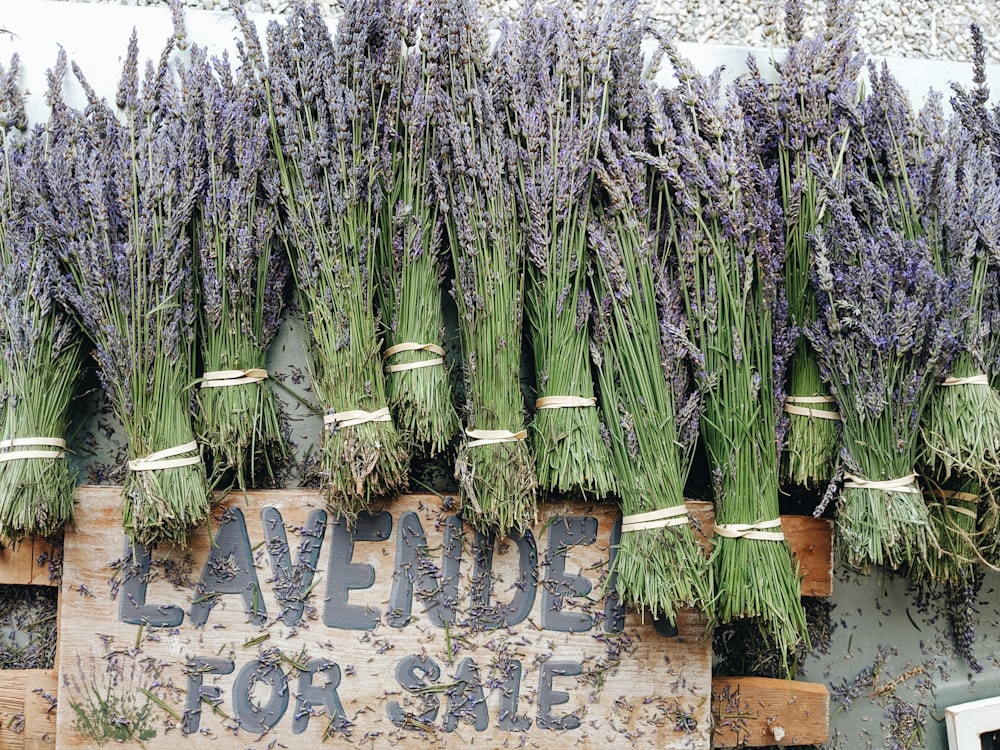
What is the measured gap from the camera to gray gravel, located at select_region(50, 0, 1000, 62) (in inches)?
77.0

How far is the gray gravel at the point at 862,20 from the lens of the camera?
77.0 inches

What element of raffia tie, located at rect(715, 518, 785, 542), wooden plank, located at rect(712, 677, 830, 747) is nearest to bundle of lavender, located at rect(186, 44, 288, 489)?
raffia tie, located at rect(715, 518, 785, 542)

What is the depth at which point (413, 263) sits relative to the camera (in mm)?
1723

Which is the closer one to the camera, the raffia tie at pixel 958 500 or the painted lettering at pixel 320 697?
the painted lettering at pixel 320 697

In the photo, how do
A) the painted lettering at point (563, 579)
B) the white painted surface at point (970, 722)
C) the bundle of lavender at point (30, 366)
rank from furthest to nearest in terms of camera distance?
the white painted surface at point (970, 722), the painted lettering at point (563, 579), the bundle of lavender at point (30, 366)

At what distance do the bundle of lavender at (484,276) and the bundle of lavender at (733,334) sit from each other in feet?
1.29

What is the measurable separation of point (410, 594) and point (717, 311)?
0.98 metres

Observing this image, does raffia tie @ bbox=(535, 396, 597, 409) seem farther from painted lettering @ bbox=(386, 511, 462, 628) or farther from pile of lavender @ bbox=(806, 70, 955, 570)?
pile of lavender @ bbox=(806, 70, 955, 570)

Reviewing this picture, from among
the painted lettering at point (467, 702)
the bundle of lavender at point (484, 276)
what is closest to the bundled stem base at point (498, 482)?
the bundle of lavender at point (484, 276)

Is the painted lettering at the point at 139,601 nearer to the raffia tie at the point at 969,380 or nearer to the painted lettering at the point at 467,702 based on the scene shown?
the painted lettering at the point at 467,702

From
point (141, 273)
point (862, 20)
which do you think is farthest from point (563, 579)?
point (862, 20)

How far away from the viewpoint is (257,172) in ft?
5.73

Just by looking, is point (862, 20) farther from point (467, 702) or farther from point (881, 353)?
point (467, 702)

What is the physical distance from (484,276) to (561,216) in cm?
23
